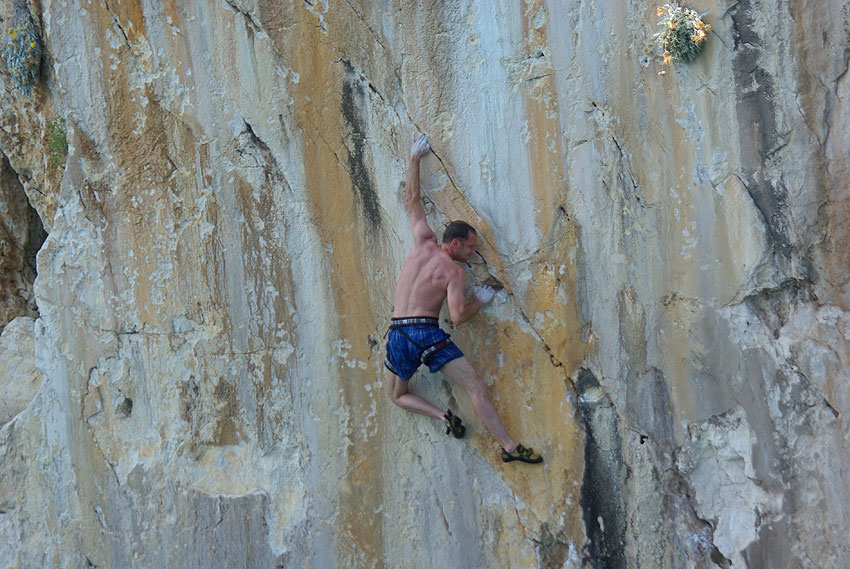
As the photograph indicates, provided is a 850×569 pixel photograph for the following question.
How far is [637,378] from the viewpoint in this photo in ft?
13.8

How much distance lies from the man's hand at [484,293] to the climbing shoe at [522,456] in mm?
897

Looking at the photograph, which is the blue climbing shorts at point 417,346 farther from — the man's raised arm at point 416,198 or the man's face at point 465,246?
the man's raised arm at point 416,198

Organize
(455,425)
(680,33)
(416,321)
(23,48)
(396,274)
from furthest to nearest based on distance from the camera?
(23,48) → (396,274) → (455,425) → (416,321) → (680,33)

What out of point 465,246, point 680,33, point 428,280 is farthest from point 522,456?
point 680,33

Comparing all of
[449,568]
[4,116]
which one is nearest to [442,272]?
[449,568]

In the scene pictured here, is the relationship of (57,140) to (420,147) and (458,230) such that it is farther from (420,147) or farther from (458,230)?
(458,230)

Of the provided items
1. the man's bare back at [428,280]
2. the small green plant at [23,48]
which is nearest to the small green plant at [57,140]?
the small green plant at [23,48]

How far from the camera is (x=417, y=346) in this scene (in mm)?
4199

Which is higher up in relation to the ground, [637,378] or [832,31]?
[832,31]

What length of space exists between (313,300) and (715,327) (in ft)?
7.90

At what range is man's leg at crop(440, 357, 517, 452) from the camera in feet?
13.9

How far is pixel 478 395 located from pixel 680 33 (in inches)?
91.7

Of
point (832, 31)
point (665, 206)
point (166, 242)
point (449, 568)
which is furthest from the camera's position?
point (166, 242)

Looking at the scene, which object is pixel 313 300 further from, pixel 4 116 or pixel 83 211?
pixel 4 116
